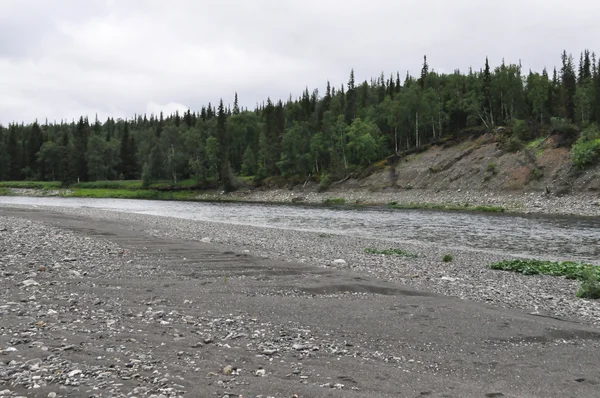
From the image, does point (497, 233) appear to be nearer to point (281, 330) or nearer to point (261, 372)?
point (281, 330)

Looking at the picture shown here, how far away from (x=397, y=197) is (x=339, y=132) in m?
38.7

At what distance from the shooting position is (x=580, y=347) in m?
9.12

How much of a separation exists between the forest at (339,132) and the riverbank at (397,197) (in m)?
7.69

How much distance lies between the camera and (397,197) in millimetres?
80688

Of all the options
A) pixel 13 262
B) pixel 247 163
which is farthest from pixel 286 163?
pixel 13 262

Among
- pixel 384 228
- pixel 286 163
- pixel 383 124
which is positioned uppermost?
pixel 383 124

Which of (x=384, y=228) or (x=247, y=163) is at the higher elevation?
(x=247, y=163)

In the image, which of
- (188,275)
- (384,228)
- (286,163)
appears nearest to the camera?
(188,275)

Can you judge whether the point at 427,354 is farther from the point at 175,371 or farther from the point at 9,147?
the point at 9,147

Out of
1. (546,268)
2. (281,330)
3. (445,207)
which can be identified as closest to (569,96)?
(445,207)

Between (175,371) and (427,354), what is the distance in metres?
4.76

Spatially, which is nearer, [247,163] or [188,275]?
[188,275]

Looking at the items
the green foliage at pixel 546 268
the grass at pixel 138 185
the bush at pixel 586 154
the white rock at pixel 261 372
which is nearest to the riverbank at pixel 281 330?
the white rock at pixel 261 372

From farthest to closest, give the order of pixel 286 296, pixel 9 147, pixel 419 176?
pixel 9 147, pixel 419 176, pixel 286 296
